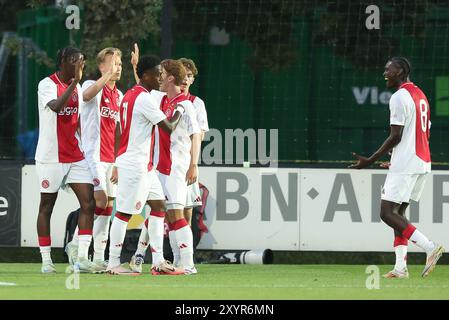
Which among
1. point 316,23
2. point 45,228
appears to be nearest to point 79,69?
point 45,228

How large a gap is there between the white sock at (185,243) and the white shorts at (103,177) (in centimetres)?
94

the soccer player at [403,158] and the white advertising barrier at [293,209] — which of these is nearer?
the soccer player at [403,158]

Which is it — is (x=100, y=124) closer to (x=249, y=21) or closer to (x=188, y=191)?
(x=188, y=191)

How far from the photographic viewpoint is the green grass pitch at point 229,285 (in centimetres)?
968

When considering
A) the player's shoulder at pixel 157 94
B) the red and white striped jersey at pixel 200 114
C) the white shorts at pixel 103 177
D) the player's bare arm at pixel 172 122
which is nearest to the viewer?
the player's bare arm at pixel 172 122

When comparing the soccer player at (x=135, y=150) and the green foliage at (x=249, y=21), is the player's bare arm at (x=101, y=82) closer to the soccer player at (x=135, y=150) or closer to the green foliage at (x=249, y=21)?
the soccer player at (x=135, y=150)

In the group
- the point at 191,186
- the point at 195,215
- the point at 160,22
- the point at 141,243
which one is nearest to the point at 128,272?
the point at 141,243

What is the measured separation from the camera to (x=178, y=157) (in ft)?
38.9

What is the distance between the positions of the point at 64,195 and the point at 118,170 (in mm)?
2919

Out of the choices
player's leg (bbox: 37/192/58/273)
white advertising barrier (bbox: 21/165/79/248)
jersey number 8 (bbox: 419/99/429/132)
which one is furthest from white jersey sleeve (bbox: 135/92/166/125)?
white advertising barrier (bbox: 21/165/79/248)

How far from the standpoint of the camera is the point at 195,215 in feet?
45.8

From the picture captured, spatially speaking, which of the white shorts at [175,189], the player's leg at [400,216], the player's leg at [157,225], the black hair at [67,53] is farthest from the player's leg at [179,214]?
the player's leg at [400,216]

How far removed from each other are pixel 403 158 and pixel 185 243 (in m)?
1.94
